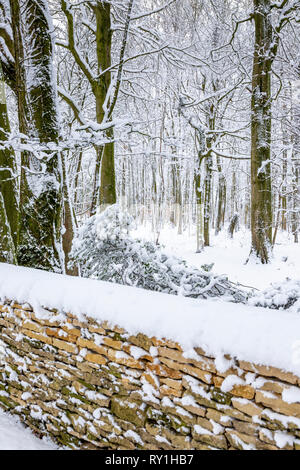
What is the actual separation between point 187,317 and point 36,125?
375 cm

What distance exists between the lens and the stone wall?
169 cm

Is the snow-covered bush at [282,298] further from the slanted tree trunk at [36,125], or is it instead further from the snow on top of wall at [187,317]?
the slanted tree trunk at [36,125]

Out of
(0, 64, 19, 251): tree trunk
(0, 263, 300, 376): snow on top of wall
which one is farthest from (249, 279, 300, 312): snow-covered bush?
(0, 64, 19, 251): tree trunk

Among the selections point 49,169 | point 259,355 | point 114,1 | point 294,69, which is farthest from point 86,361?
point 114,1

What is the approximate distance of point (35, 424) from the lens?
2.97m

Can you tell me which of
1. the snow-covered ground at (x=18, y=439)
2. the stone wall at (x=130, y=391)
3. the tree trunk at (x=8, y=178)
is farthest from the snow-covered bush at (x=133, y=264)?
the tree trunk at (x=8, y=178)

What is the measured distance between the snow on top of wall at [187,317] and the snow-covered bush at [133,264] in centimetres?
116

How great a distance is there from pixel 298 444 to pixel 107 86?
23.8 ft

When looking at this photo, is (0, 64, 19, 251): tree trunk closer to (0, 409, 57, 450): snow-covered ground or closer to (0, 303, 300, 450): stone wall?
(0, 303, 300, 450): stone wall

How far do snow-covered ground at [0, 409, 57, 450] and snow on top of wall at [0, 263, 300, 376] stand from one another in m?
1.17

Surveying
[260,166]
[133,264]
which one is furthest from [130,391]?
[260,166]

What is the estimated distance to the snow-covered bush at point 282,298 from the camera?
2861 millimetres

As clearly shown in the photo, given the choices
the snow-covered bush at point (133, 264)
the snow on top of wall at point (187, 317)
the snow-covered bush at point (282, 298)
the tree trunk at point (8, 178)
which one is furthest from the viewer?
the tree trunk at point (8, 178)

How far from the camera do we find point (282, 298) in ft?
9.44
